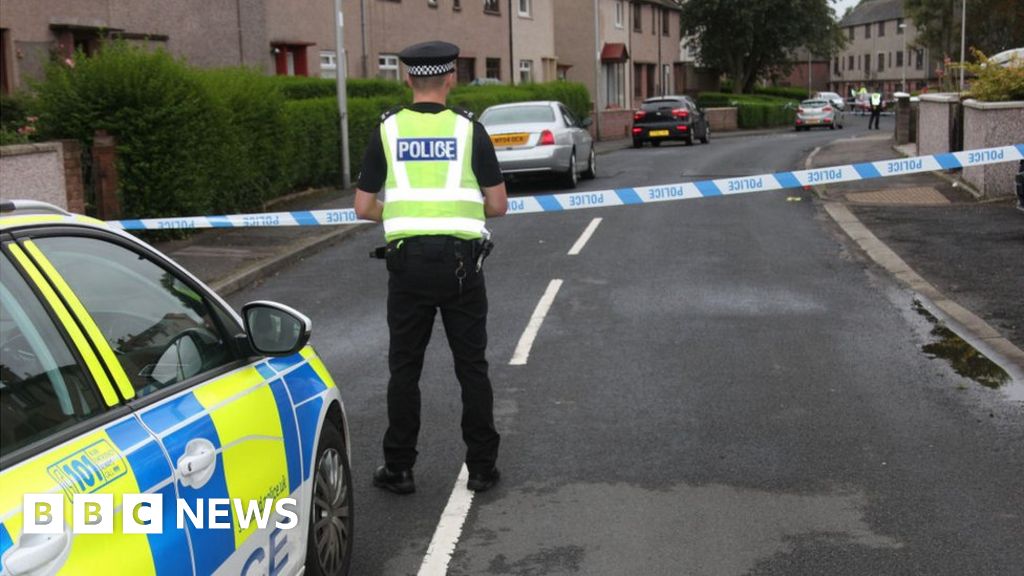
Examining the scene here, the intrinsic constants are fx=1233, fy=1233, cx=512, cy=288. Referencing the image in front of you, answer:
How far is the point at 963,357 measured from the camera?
838cm

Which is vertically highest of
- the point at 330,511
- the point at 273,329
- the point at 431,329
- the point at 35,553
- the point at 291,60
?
the point at 291,60

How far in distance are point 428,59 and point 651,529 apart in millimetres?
2251

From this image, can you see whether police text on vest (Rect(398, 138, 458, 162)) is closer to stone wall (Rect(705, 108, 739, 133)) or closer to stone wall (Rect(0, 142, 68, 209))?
stone wall (Rect(0, 142, 68, 209))

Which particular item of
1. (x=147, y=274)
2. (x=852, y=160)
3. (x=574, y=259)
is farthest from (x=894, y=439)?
(x=852, y=160)

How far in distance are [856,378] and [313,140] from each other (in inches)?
547

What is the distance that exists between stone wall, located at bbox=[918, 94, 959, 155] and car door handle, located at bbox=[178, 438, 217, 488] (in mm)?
18620

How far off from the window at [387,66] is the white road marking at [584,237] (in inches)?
709

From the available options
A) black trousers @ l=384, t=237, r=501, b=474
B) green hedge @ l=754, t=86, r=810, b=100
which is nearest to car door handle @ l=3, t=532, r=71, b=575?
black trousers @ l=384, t=237, r=501, b=474

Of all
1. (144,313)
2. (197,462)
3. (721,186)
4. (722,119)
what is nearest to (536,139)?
(721,186)

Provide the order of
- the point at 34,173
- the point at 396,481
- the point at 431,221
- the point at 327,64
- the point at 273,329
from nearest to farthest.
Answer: the point at 273,329 < the point at 431,221 < the point at 396,481 < the point at 34,173 < the point at 327,64

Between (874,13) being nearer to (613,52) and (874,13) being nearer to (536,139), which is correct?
(613,52)

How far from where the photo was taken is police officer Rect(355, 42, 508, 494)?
540 centimetres

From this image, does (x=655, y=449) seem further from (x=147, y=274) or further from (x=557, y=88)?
(x=557, y=88)

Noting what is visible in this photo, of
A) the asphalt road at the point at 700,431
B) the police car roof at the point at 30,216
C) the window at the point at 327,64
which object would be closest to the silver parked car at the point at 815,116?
the window at the point at 327,64
